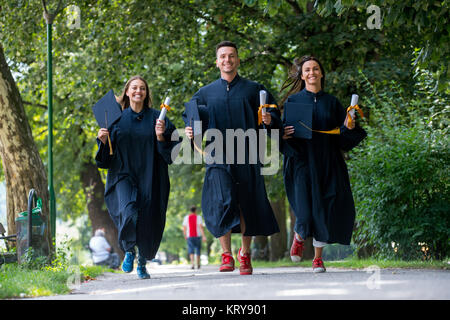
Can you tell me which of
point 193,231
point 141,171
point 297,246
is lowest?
point 193,231

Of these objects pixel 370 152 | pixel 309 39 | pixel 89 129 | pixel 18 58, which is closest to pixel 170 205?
pixel 89 129

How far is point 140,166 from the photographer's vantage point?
29.2 ft

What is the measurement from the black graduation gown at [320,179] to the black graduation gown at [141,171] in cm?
162

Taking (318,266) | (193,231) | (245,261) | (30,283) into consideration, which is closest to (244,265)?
(245,261)

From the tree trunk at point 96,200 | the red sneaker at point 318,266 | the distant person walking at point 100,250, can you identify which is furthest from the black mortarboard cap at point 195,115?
the tree trunk at point 96,200

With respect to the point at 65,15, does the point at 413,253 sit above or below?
below

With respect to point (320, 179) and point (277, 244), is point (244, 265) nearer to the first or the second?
point (320, 179)

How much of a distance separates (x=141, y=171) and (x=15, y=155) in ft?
10.1

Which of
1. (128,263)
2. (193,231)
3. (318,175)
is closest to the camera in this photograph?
(318,175)

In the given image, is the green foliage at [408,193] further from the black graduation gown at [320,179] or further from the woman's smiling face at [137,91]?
the woman's smiling face at [137,91]

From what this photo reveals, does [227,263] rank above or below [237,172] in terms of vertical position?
below
